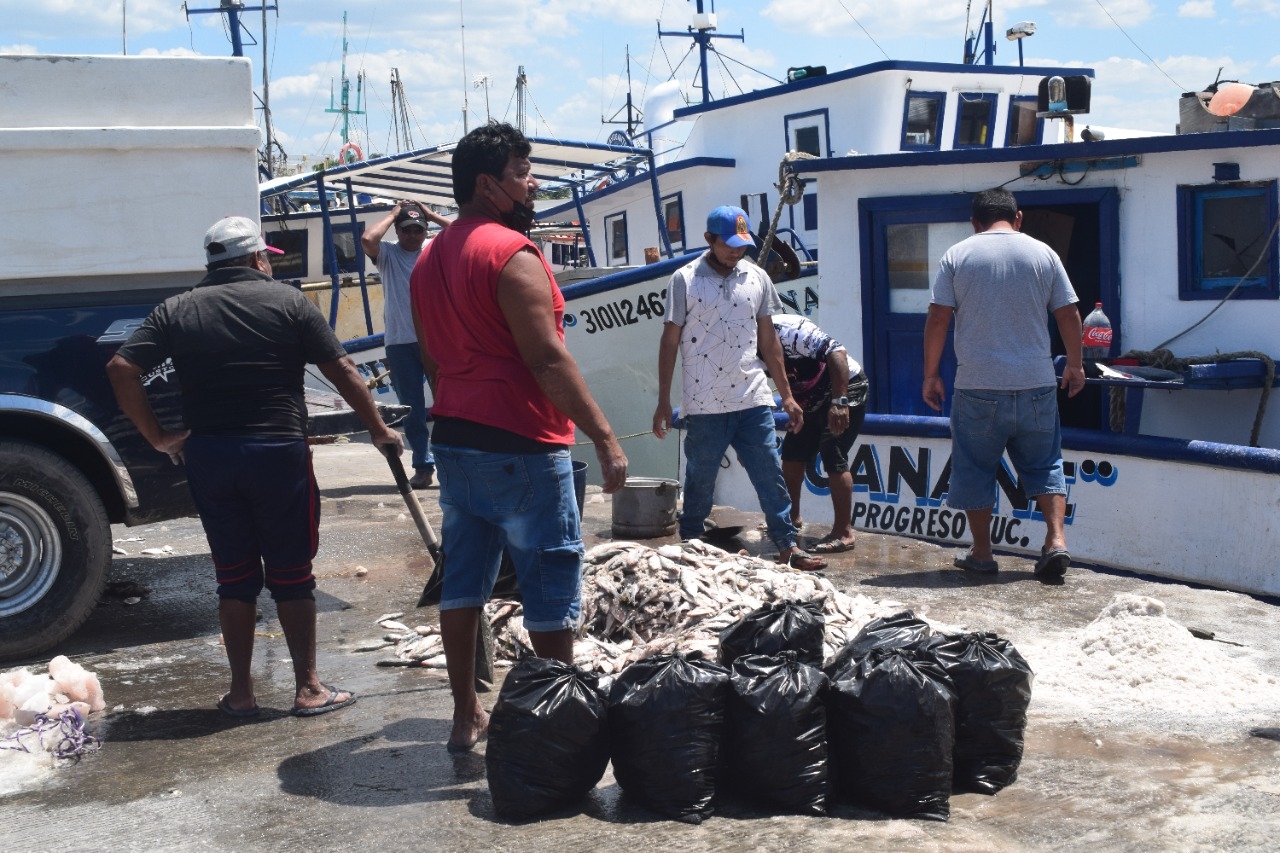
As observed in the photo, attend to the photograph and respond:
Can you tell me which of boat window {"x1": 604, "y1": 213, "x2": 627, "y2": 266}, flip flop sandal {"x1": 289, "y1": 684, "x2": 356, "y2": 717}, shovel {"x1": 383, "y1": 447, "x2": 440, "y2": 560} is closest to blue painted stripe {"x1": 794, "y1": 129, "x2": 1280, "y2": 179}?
shovel {"x1": 383, "y1": 447, "x2": 440, "y2": 560}

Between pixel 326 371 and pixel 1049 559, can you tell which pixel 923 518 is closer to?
pixel 1049 559

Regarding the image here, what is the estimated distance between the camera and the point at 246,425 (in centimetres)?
462

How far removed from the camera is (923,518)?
8328 millimetres

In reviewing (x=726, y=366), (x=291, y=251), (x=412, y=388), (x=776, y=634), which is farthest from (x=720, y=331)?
(x=291, y=251)

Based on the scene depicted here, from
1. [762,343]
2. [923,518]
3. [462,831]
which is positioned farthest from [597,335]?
[462,831]

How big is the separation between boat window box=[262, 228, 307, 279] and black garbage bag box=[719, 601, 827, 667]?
18150 mm

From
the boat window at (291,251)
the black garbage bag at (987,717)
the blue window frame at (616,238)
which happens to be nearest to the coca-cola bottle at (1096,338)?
the black garbage bag at (987,717)

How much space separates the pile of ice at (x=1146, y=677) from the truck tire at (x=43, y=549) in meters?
3.92

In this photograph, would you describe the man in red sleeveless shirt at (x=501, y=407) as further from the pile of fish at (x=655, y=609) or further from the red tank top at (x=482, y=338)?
the pile of fish at (x=655, y=609)

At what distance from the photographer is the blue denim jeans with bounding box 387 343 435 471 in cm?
909

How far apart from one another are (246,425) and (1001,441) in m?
3.84

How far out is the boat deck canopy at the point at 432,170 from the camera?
11883mm

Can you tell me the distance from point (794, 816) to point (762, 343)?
137 inches

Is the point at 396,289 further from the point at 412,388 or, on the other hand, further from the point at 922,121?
the point at 922,121
